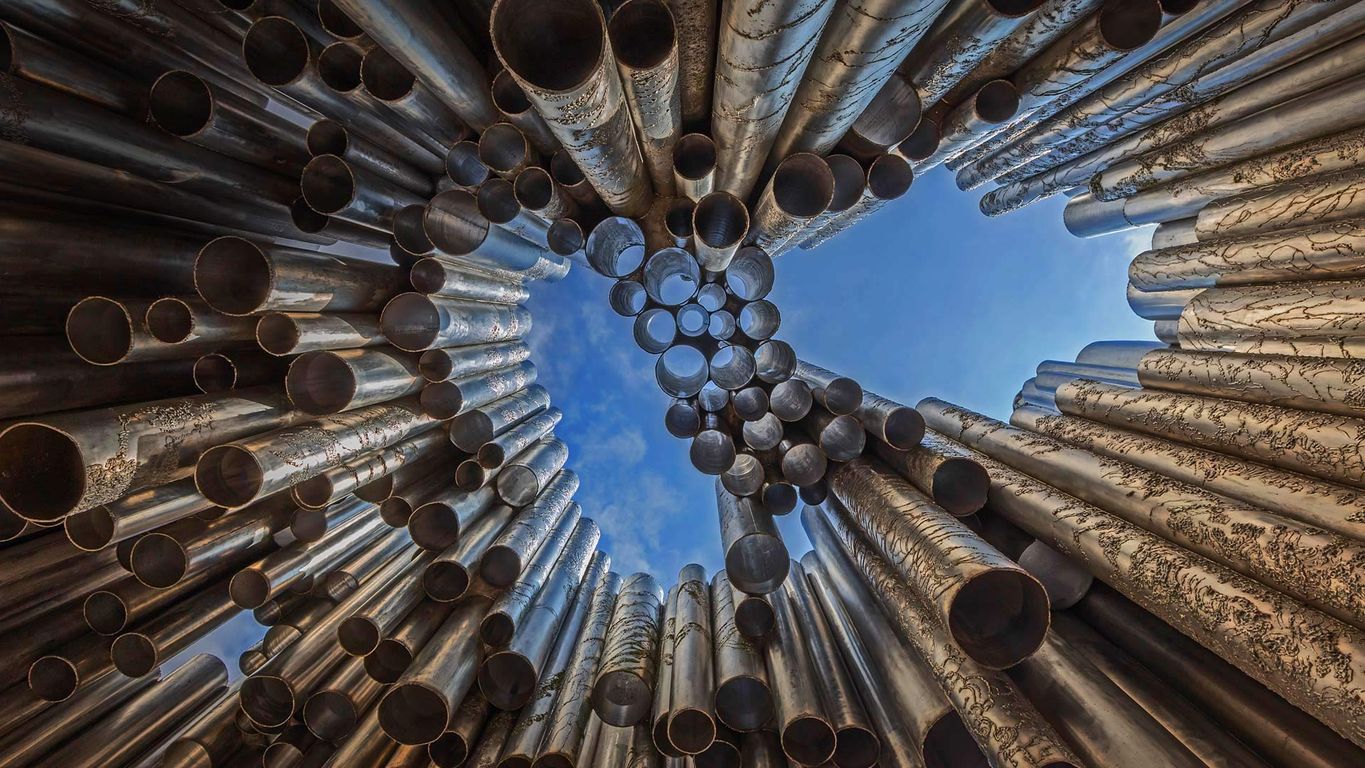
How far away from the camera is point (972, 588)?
2.92 m

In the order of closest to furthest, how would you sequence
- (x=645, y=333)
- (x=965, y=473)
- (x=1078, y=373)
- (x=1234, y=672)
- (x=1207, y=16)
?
(x=1234, y=672), (x=1207, y=16), (x=965, y=473), (x=645, y=333), (x=1078, y=373)

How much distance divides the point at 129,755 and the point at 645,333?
608 centimetres

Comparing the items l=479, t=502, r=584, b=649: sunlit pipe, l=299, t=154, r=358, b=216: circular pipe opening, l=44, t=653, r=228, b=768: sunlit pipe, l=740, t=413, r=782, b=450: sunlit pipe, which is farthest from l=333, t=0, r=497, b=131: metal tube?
l=44, t=653, r=228, b=768: sunlit pipe

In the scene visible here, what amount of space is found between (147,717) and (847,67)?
8032 millimetres

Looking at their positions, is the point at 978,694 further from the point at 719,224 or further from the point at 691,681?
the point at 719,224

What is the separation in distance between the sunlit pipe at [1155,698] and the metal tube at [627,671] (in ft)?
10.1

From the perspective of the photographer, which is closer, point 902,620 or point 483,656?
point 902,620

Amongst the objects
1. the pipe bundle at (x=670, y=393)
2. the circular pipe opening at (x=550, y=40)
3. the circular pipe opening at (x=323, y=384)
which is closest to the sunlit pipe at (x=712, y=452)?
the pipe bundle at (x=670, y=393)

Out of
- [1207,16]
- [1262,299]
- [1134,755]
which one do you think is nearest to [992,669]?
[1134,755]

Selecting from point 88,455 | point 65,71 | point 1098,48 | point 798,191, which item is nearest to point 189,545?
point 88,455

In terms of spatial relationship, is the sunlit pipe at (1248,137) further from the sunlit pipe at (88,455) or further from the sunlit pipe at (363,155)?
the sunlit pipe at (88,455)

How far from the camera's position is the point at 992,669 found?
2738 mm

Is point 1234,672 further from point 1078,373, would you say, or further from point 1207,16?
point 1078,373

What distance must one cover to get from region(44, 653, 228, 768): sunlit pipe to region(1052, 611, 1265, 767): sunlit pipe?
7.74m
